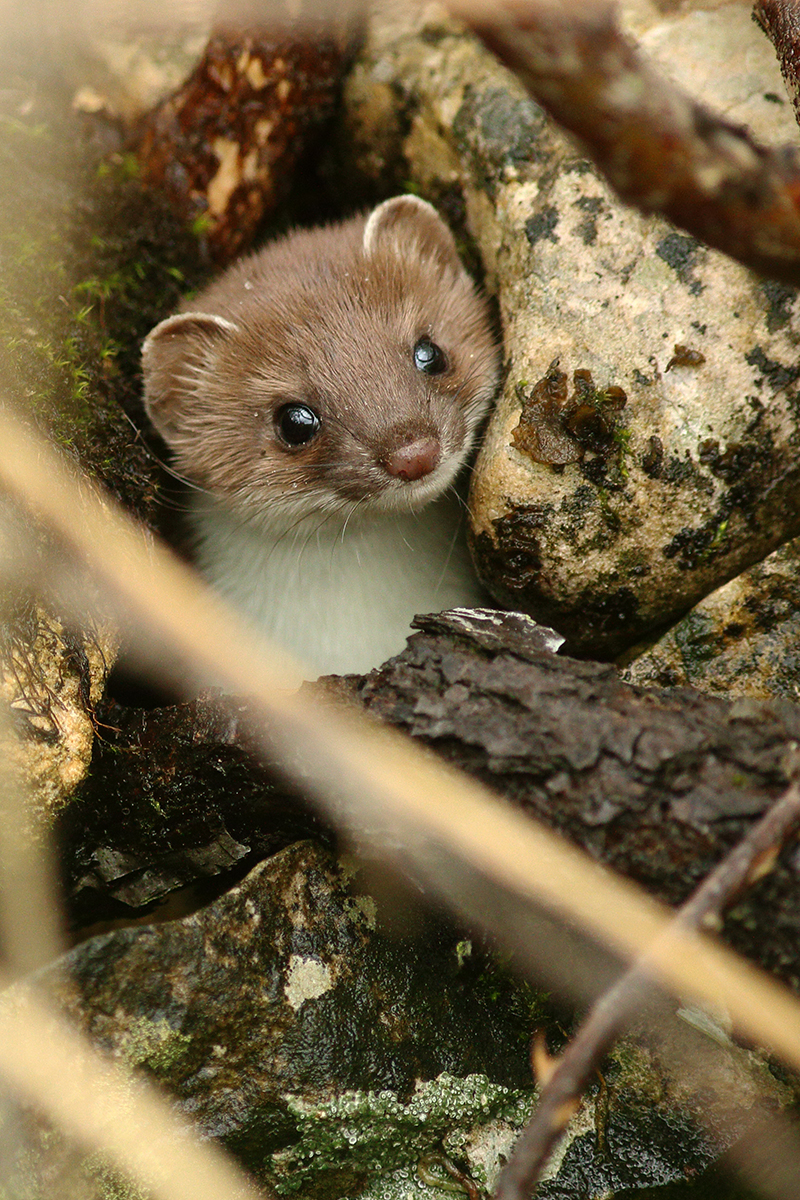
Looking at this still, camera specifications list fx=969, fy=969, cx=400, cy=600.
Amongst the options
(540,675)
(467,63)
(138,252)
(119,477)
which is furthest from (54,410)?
(467,63)

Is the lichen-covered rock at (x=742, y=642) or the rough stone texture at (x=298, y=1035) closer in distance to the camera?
the rough stone texture at (x=298, y=1035)

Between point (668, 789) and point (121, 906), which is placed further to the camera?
point (121, 906)

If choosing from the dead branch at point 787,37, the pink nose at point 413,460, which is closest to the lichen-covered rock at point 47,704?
the pink nose at point 413,460

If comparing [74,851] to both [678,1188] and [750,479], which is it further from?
[750,479]

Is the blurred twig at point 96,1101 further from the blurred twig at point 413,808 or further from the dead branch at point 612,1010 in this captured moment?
the dead branch at point 612,1010

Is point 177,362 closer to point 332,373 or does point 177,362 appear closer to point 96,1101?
point 332,373

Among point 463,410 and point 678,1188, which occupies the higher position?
point 463,410
